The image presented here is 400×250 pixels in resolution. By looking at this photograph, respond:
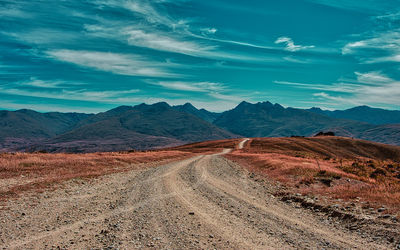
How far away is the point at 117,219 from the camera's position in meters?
11.4

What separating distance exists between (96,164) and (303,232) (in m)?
28.0

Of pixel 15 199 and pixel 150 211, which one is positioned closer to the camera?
pixel 150 211

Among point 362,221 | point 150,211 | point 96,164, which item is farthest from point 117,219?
point 96,164

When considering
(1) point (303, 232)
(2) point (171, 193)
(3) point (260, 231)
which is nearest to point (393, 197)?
(1) point (303, 232)

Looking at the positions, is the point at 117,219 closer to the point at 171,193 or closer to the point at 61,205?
the point at 61,205

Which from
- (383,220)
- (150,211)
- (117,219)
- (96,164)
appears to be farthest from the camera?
(96,164)

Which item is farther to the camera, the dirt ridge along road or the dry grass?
the dry grass

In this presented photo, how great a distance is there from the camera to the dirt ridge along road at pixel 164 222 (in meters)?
8.81

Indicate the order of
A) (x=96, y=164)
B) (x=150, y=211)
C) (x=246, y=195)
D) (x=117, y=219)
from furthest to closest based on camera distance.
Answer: (x=96, y=164) → (x=246, y=195) → (x=150, y=211) → (x=117, y=219)

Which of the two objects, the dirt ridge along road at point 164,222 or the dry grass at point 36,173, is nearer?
the dirt ridge along road at point 164,222

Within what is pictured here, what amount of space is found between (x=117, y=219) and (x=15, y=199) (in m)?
7.52

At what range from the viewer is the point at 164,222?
11.0m

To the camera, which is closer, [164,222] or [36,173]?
[164,222]

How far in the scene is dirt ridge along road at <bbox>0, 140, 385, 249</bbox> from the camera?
8.81 metres
